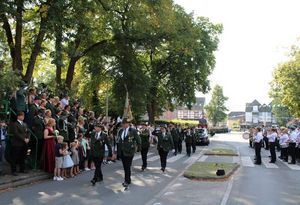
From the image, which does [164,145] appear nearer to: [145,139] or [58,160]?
[145,139]

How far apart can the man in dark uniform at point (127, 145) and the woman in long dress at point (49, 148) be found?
3018 millimetres

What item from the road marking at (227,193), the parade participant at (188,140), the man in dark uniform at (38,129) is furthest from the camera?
the parade participant at (188,140)

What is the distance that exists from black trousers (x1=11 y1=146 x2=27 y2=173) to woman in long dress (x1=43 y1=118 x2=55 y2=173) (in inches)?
40.1

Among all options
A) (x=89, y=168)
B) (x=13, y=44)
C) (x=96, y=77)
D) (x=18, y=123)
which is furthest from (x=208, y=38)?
(x=18, y=123)

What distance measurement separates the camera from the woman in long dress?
15742mm

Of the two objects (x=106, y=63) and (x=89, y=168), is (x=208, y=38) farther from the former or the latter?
(x=89, y=168)

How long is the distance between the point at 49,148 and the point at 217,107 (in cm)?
12625

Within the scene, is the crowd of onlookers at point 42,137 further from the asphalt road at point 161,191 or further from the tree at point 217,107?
the tree at point 217,107

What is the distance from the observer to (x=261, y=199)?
12094 mm

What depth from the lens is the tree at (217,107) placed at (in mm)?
139500

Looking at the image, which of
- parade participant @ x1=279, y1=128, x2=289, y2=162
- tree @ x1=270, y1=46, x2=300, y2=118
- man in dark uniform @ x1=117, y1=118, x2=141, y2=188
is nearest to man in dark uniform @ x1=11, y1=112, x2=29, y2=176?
man in dark uniform @ x1=117, y1=118, x2=141, y2=188

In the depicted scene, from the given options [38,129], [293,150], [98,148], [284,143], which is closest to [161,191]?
[98,148]

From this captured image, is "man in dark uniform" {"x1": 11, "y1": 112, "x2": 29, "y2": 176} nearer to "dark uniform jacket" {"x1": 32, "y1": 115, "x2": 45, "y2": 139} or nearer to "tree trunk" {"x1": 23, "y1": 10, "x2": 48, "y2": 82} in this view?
"dark uniform jacket" {"x1": 32, "y1": 115, "x2": 45, "y2": 139}

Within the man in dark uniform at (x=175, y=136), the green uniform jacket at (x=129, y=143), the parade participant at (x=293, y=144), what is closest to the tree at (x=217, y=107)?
the man in dark uniform at (x=175, y=136)
